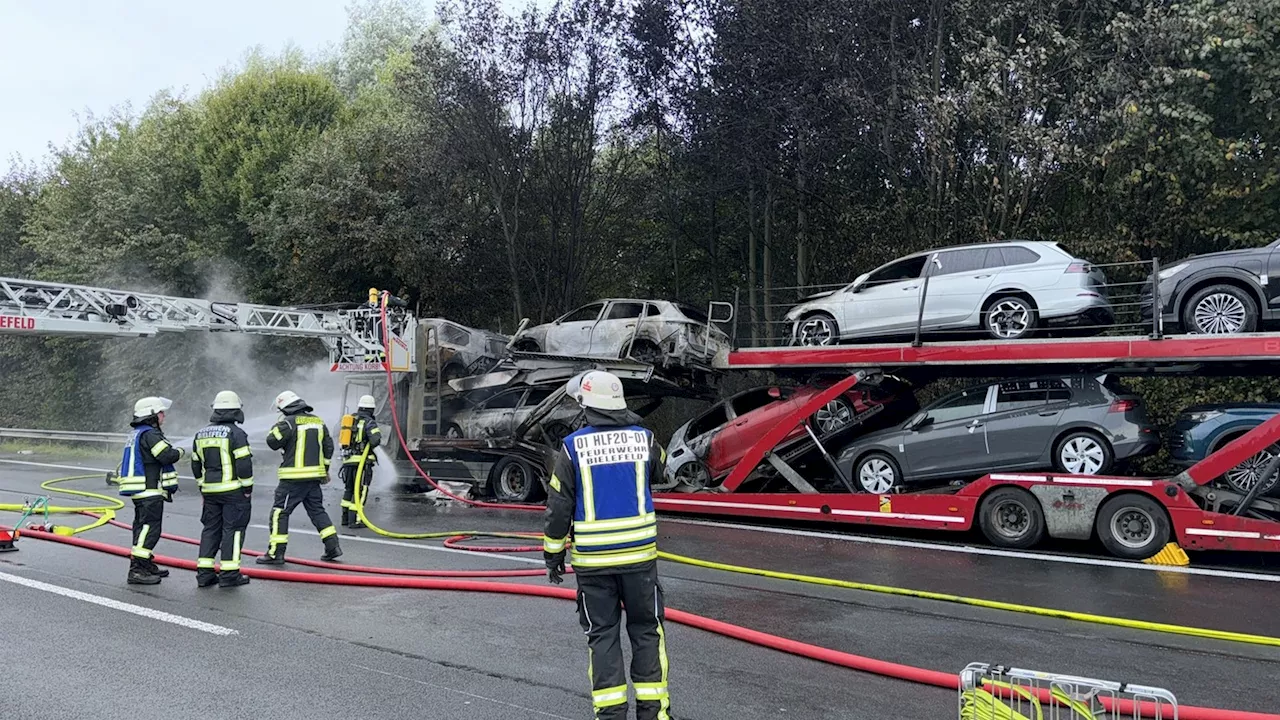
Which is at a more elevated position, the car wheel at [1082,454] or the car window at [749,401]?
the car window at [749,401]

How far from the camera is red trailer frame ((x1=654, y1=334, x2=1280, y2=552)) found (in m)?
8.77

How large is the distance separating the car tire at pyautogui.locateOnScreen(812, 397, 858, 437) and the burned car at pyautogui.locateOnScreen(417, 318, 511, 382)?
572 cm

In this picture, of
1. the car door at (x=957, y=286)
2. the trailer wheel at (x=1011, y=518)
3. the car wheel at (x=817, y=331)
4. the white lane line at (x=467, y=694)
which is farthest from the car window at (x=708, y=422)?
the white lane line at (x=467, y=694)

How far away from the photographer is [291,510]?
8.73 meters

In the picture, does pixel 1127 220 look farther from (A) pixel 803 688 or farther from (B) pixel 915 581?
(A) pixel 803 688

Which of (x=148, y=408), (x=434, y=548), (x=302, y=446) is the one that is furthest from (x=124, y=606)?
(x=434, y=548)

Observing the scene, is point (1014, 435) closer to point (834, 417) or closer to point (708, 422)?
point (834, 417)

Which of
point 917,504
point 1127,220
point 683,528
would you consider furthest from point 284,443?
point 1127,220

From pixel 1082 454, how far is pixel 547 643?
6678mm

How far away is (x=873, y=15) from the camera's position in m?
15.6

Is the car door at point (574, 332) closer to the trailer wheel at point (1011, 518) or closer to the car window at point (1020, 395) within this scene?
the car window at point (1020, 395)

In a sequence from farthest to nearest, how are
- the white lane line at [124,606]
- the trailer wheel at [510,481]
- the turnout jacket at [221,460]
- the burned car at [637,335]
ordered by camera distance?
the trailer wheel at [510,481] < the burned car at [637,335] < the turnout jacket at [221,460] < the white lane line at [124,606]

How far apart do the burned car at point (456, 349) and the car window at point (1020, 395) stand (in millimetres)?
7905

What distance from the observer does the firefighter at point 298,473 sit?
873cm
